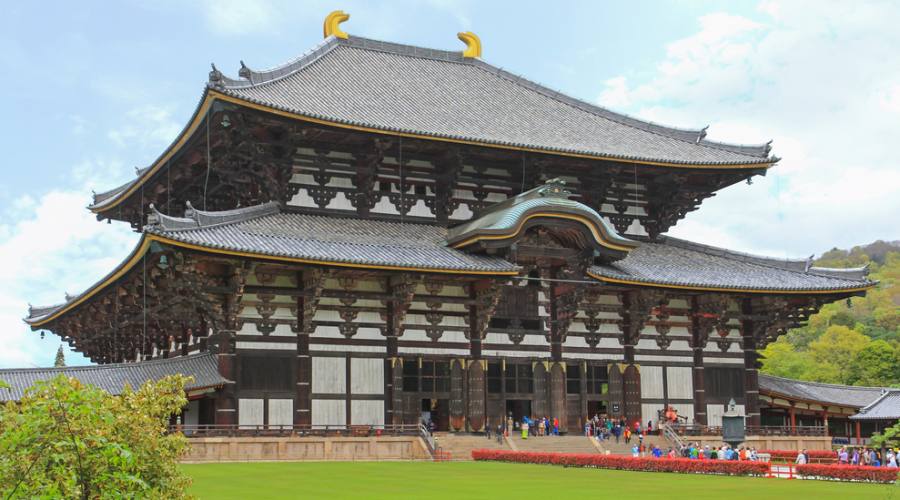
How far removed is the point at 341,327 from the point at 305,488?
15.3 metres

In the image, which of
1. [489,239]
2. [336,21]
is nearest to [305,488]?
[489,239]

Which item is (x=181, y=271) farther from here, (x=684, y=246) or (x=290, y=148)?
(x=684, y=246)

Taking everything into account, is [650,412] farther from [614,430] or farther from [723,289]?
[723,289]

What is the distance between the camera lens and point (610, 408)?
45.8 meters

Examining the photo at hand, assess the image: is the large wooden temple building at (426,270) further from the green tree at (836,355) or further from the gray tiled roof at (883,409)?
the green tree at (836,355)

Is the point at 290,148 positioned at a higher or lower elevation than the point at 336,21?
lower

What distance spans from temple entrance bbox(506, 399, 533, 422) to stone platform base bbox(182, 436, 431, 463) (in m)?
5.95

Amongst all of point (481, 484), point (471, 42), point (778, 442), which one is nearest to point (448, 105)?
point (471, 42)

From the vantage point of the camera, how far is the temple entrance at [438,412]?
1688 inches

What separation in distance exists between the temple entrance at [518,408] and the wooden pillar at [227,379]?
11.8 m

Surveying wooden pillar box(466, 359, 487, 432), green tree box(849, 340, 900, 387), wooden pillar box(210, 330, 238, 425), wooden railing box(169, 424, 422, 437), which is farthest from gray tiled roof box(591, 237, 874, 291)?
green tree box(849, 340, 900, 387)

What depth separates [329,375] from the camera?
40719mm

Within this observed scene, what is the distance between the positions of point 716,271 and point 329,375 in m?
18.6

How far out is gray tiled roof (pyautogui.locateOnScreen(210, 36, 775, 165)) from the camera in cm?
4444
